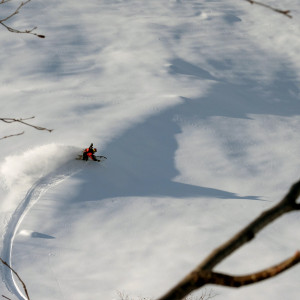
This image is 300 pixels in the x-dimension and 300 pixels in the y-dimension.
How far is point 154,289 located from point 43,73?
56.8 feet

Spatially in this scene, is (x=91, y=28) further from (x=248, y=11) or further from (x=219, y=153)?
(x=219, y=153)

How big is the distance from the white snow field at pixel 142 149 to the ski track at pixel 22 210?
0.06 m

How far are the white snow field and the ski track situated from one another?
0.06 metres

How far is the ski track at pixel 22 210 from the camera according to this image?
1666cm

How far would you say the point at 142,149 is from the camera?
2375 cm

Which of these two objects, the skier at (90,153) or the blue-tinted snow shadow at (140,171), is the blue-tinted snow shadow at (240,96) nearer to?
the blue-tinted snow shadow at (140,171)

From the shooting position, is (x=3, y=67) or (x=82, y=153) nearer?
(x=82, y=153)

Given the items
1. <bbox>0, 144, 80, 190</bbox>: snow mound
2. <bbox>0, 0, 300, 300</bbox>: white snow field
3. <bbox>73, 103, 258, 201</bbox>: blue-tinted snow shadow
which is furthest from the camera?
<bbox>73, 103, 258, 201</bbox>: blue-tinted snow shadow

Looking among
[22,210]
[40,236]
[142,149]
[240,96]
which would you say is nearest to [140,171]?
A: [142,149]

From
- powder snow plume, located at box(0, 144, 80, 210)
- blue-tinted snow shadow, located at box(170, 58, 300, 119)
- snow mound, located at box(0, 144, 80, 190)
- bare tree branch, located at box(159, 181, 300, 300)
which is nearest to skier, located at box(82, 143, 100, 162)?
powder snow plume, located at box(0, 144, 80, 210)

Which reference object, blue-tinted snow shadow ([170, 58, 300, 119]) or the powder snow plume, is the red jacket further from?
blue-tinted snow shadow ([170, 58, 300, 119])

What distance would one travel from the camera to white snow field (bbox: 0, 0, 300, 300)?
18000 millimetres

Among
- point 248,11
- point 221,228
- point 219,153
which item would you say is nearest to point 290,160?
point 219,153

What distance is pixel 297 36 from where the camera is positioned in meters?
39.1
